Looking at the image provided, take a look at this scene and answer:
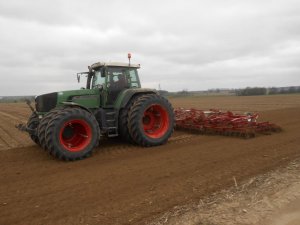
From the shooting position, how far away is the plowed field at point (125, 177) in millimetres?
4398

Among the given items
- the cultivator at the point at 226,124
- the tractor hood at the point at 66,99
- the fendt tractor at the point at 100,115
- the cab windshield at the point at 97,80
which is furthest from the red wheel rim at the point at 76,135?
the cultivator at the point at 226,124

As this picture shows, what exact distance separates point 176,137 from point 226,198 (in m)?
5.11

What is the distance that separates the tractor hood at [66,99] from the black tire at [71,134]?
0.83 m

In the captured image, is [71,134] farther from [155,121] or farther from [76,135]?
[155,121]

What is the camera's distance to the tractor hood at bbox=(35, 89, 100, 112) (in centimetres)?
801

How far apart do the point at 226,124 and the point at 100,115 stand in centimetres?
381

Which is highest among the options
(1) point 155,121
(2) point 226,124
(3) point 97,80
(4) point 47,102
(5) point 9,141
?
(3) point 97,80

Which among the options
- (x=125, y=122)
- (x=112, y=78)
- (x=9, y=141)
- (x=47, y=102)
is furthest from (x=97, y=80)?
(x=9, y=141)

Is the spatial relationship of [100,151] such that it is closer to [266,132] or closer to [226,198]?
[226,198]

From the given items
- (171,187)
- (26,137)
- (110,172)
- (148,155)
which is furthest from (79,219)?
(26,137)

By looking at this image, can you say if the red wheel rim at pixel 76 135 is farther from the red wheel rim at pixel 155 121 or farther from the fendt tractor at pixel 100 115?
the red wheel rim at pixel 155 121

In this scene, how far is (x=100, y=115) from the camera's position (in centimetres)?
843

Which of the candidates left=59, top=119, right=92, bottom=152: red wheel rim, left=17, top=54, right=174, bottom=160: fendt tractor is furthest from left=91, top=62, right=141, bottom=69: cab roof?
left=59, top=119, right=92, bottom=152: red wheel rim

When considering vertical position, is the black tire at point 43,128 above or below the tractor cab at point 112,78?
below
